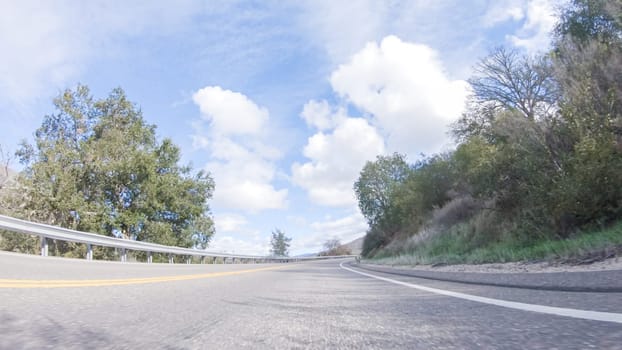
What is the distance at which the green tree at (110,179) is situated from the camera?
24078 millimetres

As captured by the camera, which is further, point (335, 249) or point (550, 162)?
point (335, 249)

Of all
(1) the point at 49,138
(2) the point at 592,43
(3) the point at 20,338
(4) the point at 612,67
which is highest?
(1) the point at 49,138

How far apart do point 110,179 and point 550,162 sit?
26047 millimetres

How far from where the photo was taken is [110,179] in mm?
27281

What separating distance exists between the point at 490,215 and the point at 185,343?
16313 mm

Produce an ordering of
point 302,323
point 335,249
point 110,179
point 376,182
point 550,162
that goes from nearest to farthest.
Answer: point 302,323, point 550,162, point 110,179, point 376,182, point 335,249

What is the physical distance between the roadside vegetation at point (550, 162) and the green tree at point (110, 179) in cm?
1802

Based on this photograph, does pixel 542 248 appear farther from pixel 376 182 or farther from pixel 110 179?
pixel 376 182

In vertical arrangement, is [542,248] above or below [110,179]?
below

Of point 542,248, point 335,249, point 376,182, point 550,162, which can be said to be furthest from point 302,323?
point 335,249

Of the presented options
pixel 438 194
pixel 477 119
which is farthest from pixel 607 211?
pixel 438 194

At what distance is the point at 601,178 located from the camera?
30.7 feet

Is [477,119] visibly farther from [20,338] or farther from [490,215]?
[20,338]

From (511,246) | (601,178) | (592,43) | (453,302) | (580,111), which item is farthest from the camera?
(592,43)
